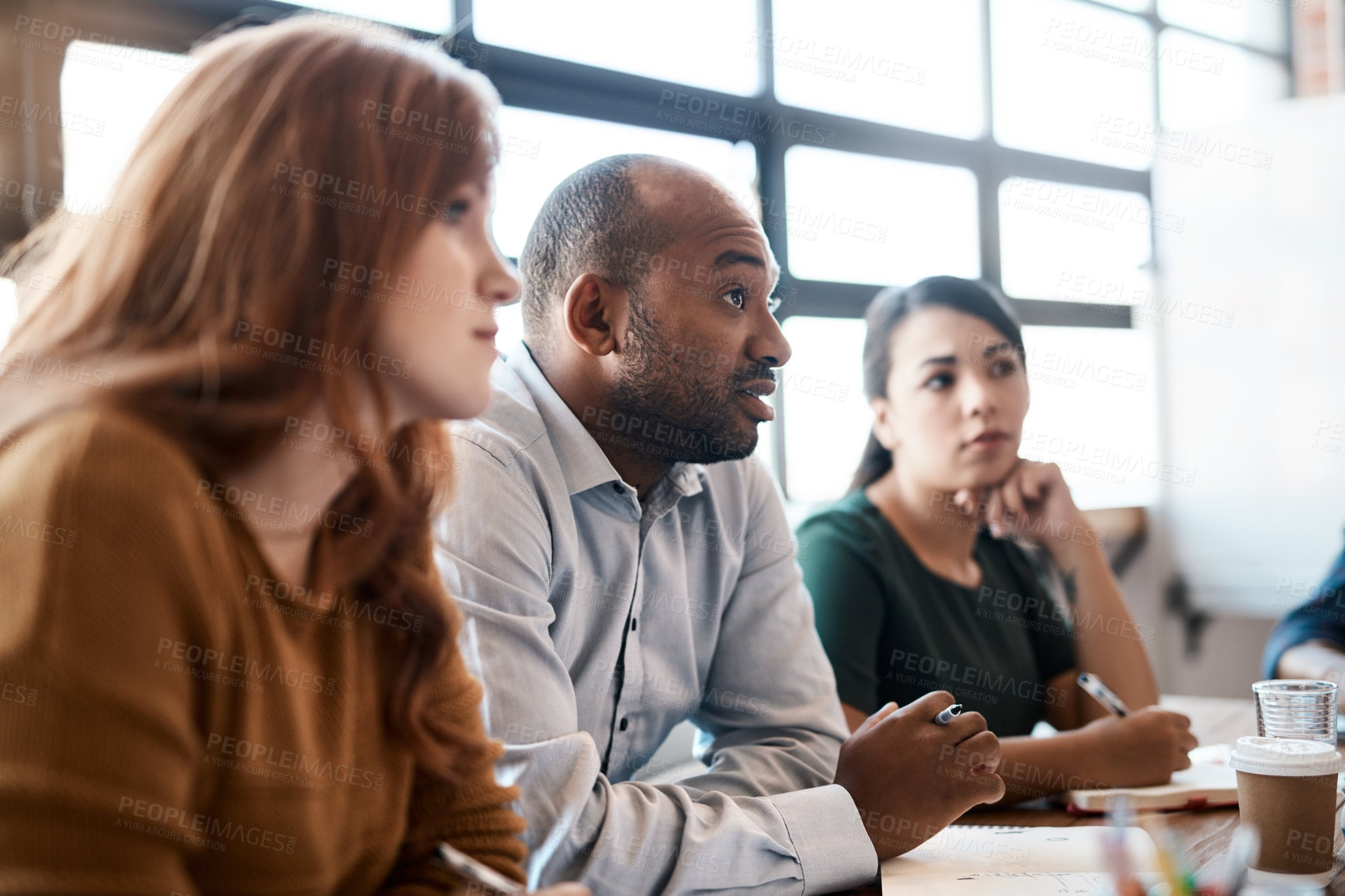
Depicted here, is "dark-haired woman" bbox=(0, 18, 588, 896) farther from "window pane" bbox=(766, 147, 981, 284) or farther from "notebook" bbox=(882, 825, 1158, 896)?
"window pane" bbox=(766, 147, 981, 284)

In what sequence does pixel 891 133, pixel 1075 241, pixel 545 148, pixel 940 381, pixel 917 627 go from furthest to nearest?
pixel 1075 241, pixel 891 133, pixel 545 148, pixel 940 381, pixel 917 627

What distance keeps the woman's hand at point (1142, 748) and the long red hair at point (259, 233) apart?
92cm

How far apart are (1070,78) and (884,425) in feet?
8.82

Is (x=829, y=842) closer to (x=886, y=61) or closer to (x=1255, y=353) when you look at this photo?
(x=886, y=61)

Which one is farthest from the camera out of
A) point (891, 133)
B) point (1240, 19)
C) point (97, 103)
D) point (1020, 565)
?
point (1240, 19)

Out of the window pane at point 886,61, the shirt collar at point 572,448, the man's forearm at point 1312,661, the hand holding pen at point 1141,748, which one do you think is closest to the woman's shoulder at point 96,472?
the shirt collar at point 572,448

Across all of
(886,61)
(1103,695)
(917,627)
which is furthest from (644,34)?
(1103,695)

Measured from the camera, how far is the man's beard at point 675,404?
135cm

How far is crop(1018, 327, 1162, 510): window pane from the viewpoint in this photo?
3.79 meters

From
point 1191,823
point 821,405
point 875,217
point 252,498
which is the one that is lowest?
point 1191,823

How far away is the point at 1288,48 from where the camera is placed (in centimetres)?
479

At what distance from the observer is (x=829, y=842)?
1031mm

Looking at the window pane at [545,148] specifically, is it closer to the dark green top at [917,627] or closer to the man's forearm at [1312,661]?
the dark green top at [917,627]

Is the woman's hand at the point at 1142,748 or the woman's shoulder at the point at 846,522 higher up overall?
the woman's shoulder at the point at 846,522
